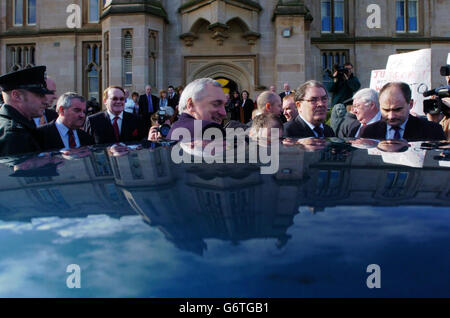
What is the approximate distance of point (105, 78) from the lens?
18.0 m

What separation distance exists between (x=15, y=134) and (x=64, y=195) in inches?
74.3

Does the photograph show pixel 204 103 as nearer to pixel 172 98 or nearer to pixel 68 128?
pixel 68 128

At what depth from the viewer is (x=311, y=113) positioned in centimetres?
416

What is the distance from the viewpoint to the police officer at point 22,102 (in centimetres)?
289

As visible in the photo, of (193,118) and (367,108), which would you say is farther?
(367,108)

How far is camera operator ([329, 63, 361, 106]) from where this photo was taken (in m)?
10.8

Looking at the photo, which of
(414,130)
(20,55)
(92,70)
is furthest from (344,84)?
(20,55)

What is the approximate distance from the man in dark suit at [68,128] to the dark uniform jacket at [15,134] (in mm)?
183

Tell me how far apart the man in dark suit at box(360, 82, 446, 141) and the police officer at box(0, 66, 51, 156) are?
2468 mm

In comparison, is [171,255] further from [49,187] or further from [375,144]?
[375,144]

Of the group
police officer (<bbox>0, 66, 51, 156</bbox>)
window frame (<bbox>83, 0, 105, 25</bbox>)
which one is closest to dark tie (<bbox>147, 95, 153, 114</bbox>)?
window frame (<bbox>83, 0, 105, 25</bbox>)

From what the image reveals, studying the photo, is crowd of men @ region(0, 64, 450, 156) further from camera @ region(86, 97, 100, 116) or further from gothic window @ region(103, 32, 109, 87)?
gothic window @ region(103, 32, 109, 87)

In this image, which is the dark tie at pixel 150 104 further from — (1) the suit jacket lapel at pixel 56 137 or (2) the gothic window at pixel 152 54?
(1) the suit jacket lapel at pixel 56 137

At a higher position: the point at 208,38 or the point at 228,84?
the point at 208,38
